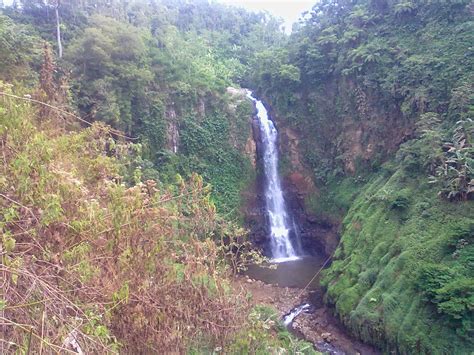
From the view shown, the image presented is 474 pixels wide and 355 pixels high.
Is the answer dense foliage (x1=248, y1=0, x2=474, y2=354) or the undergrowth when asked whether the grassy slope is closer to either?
dense foliage (x1=248, y1=0, x2=474, y2=354)

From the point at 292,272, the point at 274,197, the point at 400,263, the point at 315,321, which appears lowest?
the point at 315,321

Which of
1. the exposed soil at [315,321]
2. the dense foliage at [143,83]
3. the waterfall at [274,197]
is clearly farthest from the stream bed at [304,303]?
the dense foliage at [143,83]

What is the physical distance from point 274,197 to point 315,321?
8373mm

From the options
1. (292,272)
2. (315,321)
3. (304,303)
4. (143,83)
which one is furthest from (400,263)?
(143,83)

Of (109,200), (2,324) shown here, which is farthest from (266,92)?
(2,324)

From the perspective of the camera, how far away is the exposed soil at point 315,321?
448 inches

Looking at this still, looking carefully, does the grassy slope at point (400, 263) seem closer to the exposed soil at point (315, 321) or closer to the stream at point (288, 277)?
the exposed soil at point (315, 321)

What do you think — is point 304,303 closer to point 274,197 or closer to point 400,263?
point 400,263

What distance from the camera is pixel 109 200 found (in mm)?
4047

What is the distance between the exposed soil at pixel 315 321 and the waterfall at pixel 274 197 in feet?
11.4

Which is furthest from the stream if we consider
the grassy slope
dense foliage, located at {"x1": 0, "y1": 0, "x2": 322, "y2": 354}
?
dense foliage, located at {"x1": 0, "y1": 0, "x2": 322, "y2": 354}

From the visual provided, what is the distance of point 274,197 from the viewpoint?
66.7 feet

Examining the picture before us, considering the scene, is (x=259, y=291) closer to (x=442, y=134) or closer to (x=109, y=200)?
(x=442, y=134)

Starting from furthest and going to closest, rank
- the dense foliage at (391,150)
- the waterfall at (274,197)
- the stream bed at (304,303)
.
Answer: the waterfall at (274,197) < the stream bed at (304,303) < the dense foliage at (391,150)
